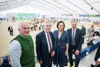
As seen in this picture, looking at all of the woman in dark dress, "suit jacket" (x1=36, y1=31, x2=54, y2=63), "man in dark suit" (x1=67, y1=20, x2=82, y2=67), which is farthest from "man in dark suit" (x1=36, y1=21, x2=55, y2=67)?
"man in dark suit" (x1=67, y1=20, x2=82, y2=67)

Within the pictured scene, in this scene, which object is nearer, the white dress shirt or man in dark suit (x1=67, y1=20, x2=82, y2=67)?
the white dress shirt

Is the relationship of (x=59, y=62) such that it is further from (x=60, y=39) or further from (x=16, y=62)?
(x=16, y=62)

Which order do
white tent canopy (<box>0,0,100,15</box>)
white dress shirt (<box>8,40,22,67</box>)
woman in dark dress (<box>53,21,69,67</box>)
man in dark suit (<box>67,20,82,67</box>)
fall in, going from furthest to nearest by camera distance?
white tent canopy (<box>0,0,100,15</box>)
man in dark suit (<box>67,20,82,67</box>)
woman in dark dress (<box>53,21,69,67</box>)
white dress shirt (<box>8,40,22,67</box>)

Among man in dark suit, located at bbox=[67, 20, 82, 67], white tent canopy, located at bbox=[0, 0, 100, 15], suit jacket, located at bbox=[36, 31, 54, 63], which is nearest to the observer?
suit jacket, located at bbox=[36, 31, 54, 63]

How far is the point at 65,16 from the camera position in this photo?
1275 inches

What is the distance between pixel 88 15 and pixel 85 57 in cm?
2352

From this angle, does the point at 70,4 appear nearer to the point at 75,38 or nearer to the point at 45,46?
the point at 75,38

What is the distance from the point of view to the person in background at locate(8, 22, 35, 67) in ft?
3.93

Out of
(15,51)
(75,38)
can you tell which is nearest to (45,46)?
(15,51)

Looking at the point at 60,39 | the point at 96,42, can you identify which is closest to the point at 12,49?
the point at 60,39

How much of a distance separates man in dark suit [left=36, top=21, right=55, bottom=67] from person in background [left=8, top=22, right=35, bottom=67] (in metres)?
0.43

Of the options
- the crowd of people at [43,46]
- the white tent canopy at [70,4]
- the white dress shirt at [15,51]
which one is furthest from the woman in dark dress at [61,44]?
the white tent canopy at [70,4]

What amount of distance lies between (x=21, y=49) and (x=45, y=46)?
76 cm

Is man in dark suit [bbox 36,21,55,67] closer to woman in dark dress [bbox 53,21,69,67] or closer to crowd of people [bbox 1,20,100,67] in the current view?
crowd of people [bbox 1,20,100,67]
